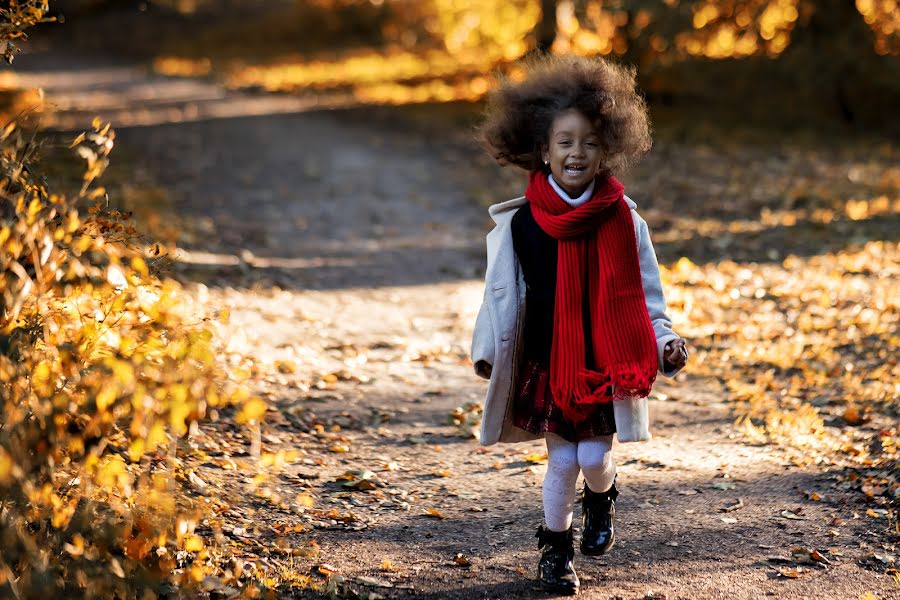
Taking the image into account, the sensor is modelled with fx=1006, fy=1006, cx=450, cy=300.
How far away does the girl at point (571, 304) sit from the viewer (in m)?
3.60

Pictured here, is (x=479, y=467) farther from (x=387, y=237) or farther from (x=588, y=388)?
(x=387, y=237)

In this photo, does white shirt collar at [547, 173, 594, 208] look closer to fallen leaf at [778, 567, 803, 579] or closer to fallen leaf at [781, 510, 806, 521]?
fallen leaf at [778, 567, 803, 579]

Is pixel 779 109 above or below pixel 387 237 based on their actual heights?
above

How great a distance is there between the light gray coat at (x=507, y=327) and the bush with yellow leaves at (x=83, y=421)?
1029 millimetres

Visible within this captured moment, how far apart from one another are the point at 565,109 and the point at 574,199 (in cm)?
34

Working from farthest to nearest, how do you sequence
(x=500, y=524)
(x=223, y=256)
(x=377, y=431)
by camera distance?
(x=223, y=256) < (x=377, y=431) < (x=500, y=524)

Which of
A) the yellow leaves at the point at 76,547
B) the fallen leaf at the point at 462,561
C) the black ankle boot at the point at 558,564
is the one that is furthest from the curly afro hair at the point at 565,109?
the yellow leaves at the point at 76,547

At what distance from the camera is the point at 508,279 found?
3.71m

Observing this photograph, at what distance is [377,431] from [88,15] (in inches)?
1325

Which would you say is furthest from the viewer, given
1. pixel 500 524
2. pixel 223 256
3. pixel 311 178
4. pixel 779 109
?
pixel 779 109

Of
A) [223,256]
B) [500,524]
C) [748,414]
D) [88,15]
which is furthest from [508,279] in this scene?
[88,15]

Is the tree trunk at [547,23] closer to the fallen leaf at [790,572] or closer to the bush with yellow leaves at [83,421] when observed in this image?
the fallen leaf at [790,572]

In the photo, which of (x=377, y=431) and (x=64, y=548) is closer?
(x=64, y=548)

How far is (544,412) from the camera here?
3.71 metres
